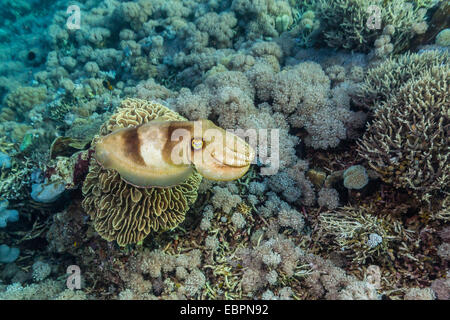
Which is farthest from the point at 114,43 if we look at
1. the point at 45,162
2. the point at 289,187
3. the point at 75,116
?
the point at 289,187

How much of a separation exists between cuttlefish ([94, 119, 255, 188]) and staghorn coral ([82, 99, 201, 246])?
796mm

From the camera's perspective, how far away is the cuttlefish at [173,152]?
2.72 metres

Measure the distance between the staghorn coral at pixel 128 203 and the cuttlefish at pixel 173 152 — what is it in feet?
2.61

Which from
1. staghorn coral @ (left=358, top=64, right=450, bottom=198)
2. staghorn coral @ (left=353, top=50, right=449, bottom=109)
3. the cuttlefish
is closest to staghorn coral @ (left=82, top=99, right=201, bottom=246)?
the cuttlefish

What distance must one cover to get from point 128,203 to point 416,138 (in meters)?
4.37

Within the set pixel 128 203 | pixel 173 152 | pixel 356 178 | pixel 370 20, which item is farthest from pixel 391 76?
pixel 128 203

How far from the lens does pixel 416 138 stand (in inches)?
154

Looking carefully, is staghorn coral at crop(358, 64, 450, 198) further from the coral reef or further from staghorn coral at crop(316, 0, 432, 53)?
staghorn coral at crop(316, 0, 432, 53)

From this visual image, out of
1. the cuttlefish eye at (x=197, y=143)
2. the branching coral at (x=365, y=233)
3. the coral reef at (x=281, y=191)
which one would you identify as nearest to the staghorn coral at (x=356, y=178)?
the coral reef at (x=281, y=191)

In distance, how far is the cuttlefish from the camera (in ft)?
8.94

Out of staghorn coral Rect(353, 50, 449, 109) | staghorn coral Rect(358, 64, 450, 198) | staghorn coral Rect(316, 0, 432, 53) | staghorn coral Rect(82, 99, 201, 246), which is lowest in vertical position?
staghorn coral Rect(82, 99, 201, 246)

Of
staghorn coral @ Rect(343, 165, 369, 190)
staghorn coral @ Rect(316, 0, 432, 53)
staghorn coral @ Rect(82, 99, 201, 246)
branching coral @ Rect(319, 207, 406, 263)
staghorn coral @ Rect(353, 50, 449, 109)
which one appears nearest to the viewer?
staghorn coral @ Rect(82, 99, 201, 246)

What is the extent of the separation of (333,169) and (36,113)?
10423mm
